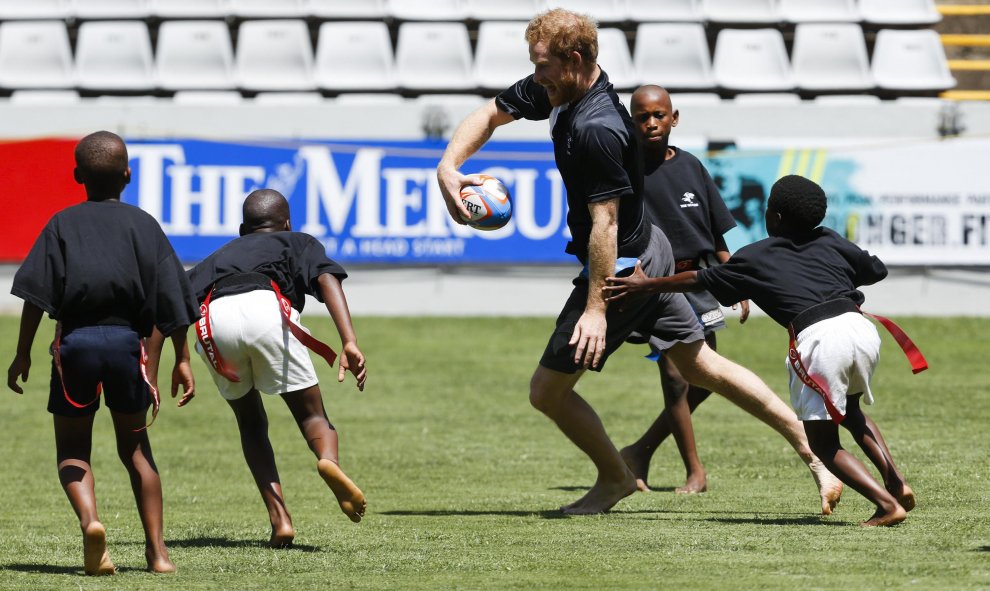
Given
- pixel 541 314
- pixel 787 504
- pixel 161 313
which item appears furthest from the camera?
pixel 541 314

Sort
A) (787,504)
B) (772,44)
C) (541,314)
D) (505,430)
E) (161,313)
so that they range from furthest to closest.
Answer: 1. (772,44)
2. (541,314)
3. (505,430)
4. (787,504)
5. (161,313)

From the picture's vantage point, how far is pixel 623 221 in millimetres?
5875

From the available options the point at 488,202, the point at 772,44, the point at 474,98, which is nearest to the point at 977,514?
the point at 488,202

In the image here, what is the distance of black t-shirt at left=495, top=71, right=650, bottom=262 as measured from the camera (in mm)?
5469

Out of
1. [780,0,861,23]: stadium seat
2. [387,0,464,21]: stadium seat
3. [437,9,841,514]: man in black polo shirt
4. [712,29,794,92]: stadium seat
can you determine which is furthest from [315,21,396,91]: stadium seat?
[437,9,841,514]: man in black polo shirt

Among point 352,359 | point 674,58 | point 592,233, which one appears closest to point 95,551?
point 352,359

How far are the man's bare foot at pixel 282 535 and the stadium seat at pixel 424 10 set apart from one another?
13080 mm

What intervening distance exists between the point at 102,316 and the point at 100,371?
0.60ft

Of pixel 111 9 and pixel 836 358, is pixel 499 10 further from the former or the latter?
pixel 836 358

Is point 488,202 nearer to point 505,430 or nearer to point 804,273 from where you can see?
point 804,273

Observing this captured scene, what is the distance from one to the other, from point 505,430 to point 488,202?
4050 mm

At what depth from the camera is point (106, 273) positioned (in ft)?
15.5

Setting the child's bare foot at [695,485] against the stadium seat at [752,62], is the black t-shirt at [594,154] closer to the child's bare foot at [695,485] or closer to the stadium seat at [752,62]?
the child's bare foot at [695,485]

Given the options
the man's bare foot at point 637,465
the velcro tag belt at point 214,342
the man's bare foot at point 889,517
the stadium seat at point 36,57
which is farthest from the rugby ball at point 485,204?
the stadium seat at point 36,57
